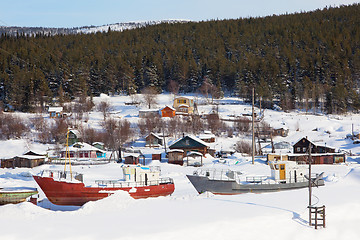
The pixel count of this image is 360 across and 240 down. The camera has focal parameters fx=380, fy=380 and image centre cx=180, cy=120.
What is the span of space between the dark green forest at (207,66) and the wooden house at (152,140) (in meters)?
29.0

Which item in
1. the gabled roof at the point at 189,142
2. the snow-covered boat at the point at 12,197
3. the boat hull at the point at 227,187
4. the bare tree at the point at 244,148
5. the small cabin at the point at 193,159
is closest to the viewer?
the snow-covered boat at the point at 12,197

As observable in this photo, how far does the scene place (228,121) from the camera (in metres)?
69.3

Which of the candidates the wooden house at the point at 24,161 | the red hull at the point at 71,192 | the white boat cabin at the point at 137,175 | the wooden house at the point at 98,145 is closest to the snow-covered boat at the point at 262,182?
the white boat cabin at the point at 137,175

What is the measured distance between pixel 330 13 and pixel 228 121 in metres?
125

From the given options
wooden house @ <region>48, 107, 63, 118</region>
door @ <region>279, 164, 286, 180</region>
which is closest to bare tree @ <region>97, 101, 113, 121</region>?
wooden house @ <region>48, 107, 63, 118</region>

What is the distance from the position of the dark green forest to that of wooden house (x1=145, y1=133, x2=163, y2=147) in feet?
95.3

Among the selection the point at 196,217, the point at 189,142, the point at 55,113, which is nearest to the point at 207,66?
the point at 55,113

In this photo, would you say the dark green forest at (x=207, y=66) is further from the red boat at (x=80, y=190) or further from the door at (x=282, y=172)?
the door at (x=282, y=172)

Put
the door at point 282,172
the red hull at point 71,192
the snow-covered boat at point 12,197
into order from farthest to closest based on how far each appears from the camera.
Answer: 1. the door at point 282,172
2. the snow-covered boat at point 12,197
3. the red hull at point 71,192

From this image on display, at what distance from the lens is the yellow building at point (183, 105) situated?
253ft

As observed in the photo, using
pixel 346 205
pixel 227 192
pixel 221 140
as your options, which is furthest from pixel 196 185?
pixel 221 140

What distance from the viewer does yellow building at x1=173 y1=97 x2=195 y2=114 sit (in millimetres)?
77062

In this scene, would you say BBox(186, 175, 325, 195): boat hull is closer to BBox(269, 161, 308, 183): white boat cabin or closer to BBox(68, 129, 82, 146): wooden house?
BBox(269, 161, 308, 183): white boat cabin

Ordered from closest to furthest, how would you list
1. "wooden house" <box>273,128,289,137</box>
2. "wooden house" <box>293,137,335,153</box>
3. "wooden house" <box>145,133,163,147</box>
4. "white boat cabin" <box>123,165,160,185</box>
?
"white boat cabin" <box>123,165,160,185</box>, "wooden house" <box>293,137,335,153</box>, "wooden house" <box>145,133,163,147</box>, "wooden house" <box>273,128,289,137</box>
